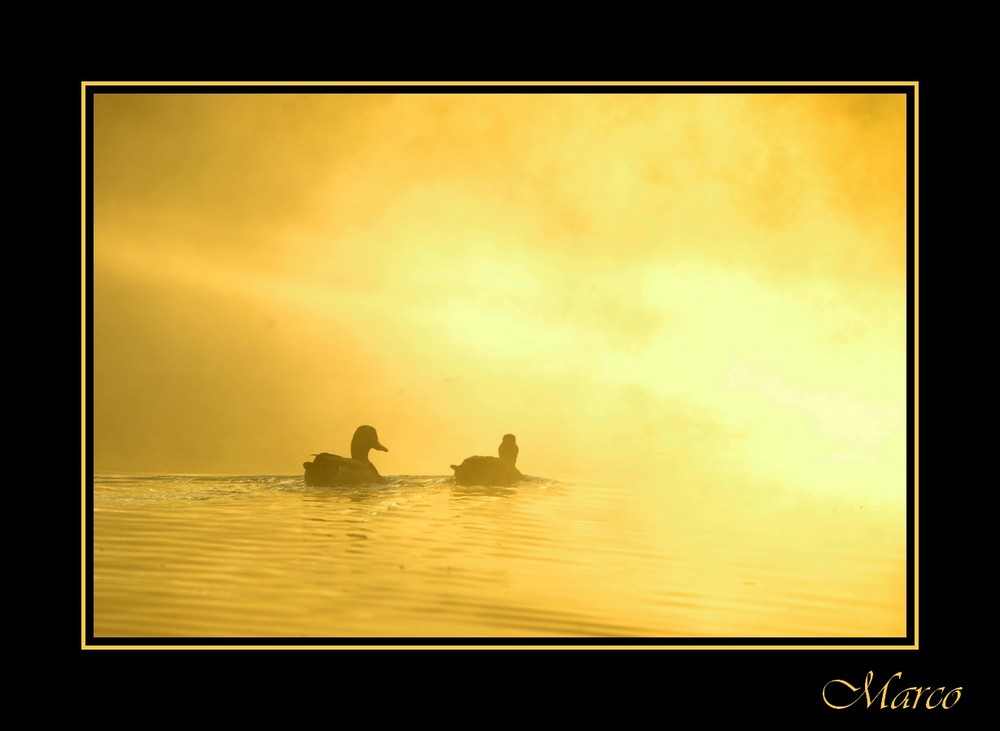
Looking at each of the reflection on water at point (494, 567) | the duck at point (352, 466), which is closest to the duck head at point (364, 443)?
the duck at point (352, 466)

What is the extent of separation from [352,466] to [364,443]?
1.07 feet

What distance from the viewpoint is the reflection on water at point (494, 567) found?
601cm

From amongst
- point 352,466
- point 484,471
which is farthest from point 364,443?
point 484,471

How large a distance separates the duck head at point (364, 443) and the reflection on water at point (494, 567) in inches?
48.8

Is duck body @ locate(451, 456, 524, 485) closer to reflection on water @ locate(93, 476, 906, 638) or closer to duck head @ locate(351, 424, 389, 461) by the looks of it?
duck head @ locate(351, 424, 389, 461)

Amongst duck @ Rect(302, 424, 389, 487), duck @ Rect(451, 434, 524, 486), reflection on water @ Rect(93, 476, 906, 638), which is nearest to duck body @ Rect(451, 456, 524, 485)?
duck @ Rect(451, 434, 524, 486)

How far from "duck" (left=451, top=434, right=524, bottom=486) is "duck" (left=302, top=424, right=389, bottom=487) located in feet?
2.93

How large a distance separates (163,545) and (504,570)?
272 centimetres

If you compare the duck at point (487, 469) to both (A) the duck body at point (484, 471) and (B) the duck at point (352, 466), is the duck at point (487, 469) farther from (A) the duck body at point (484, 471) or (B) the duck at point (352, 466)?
(B) the duck at point (352, 466)
